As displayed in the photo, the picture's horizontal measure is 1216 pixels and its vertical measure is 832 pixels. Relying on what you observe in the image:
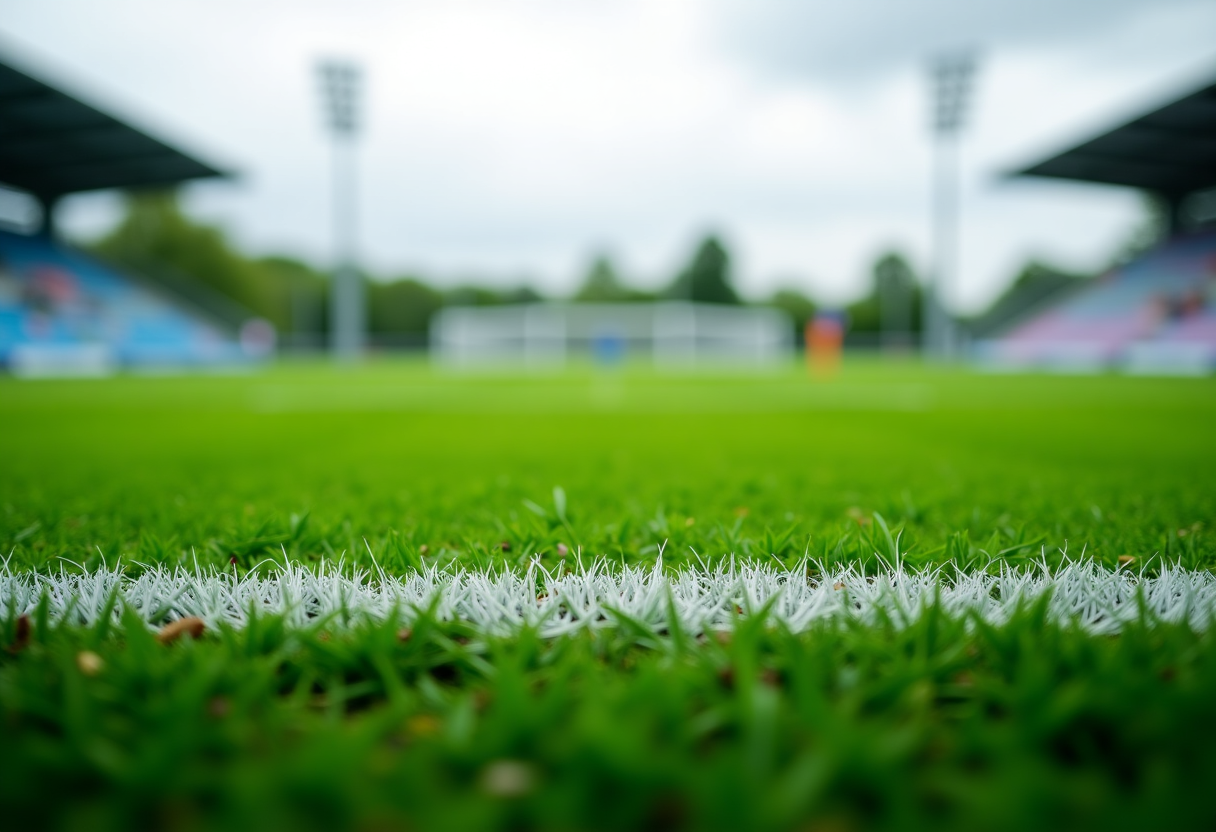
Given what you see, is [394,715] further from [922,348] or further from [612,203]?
[612,203]

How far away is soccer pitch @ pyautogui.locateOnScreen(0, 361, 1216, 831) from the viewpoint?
863mm

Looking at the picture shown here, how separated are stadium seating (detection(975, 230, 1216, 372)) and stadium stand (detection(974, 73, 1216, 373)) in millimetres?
36

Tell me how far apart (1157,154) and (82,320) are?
4238 centimetres

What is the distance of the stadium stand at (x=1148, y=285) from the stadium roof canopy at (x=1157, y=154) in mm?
37

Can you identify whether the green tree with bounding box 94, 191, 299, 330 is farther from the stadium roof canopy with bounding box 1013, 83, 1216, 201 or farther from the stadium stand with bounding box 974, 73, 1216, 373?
the stadium roof canopy with bounding box 1013, 83, 1216, 201

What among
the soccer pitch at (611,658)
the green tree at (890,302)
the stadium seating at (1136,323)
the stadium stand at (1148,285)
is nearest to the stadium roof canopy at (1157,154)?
the stadium stand at (1148,285)

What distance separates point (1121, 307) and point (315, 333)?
5582cm

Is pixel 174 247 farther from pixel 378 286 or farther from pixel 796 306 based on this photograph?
pixel 796 306

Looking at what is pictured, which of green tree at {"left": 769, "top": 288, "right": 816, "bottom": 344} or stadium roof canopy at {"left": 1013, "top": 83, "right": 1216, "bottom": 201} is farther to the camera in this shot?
green tree at {"left": 769, "top": 288, "right": 816, "bottom": 344}

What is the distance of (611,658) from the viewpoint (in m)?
1.38

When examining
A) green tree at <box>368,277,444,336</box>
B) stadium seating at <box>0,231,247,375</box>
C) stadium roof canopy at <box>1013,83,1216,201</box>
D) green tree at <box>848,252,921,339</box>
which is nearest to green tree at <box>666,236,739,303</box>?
green tree at <box>848,252,921,339</box>

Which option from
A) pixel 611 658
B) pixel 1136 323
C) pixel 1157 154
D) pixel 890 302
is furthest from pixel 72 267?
pixel 890 302

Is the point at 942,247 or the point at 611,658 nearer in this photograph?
the point at 611,658

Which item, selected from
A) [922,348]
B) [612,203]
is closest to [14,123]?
[922,348]
